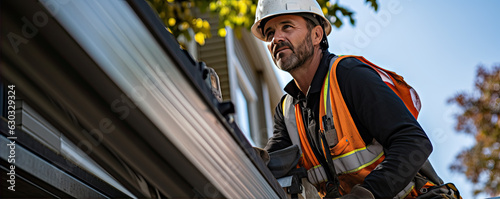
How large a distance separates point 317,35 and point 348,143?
928 millimetres

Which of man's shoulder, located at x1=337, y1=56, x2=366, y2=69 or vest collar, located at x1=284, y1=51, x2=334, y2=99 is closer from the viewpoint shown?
man's shoulder, located at x1=337, y1=56, x2=366, y2=69

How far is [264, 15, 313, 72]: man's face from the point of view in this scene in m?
3.49

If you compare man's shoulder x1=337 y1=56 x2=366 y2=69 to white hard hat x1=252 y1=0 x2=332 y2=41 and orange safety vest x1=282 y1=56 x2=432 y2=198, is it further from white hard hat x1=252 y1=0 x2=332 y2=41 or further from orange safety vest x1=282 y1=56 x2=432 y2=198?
white hard hat x1=252 y1=0 x2=332 y2=41

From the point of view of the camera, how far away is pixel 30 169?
7.30 ft

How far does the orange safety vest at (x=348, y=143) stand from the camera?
10.0ft

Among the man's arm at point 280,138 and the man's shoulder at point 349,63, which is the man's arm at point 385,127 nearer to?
the man's shoulder at point 349,63

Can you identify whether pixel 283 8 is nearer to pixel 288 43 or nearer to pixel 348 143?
pixel 288 43

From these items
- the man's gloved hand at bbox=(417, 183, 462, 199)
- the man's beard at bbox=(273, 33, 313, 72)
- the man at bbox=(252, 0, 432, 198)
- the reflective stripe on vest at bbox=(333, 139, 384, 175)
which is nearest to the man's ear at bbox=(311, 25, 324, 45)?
the man at bbox=(252, 0, 432, 198)

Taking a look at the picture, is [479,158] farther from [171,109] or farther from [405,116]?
[171,109]

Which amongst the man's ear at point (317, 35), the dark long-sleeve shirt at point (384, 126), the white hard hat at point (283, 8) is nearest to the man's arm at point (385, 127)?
the dark long-sleeve shirt at point (384, 126)

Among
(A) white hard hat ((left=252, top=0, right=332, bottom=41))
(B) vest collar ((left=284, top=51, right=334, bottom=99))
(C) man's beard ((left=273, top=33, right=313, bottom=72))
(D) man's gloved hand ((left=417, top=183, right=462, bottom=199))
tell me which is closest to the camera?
(D) man's gloved hand ((left=417, top=183, right=462, bottom=199))

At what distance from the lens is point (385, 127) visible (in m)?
2.83

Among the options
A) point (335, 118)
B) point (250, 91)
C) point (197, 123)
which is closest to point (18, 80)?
point (197, 123)

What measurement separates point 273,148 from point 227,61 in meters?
7.95
